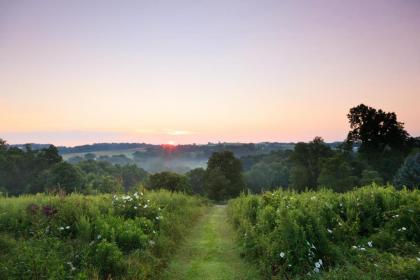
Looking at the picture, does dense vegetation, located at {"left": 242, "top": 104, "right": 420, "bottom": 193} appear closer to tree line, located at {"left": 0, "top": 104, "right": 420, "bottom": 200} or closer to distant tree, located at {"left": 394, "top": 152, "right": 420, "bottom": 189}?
tree line, located at {"left": 0, "top": 104, "right": 420, "bottom": 200}

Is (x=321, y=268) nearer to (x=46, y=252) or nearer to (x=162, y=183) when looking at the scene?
(x=46, y=252)

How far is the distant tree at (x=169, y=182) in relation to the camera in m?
52.2

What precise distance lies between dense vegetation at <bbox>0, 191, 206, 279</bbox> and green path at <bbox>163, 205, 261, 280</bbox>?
1.42 feet

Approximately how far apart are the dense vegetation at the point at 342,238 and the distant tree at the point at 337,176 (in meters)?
39.0

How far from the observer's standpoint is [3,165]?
6162cm

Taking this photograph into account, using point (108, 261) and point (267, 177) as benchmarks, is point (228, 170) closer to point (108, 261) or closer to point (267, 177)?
point (267, 177)

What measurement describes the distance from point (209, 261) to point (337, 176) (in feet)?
143

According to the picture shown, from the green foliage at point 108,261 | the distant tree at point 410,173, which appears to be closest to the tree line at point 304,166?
the distant tree at point 410,173

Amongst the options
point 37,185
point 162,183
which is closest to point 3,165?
point 37,185

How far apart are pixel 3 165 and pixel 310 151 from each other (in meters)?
50.4

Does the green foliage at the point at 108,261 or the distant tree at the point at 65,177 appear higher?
the green foliage at the point at 108,261

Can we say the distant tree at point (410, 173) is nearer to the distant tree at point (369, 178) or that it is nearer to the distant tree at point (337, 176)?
A: the distant tree at point (369, 178)

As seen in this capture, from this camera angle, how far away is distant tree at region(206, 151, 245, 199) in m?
58.7

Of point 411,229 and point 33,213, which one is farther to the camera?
point 33,213
